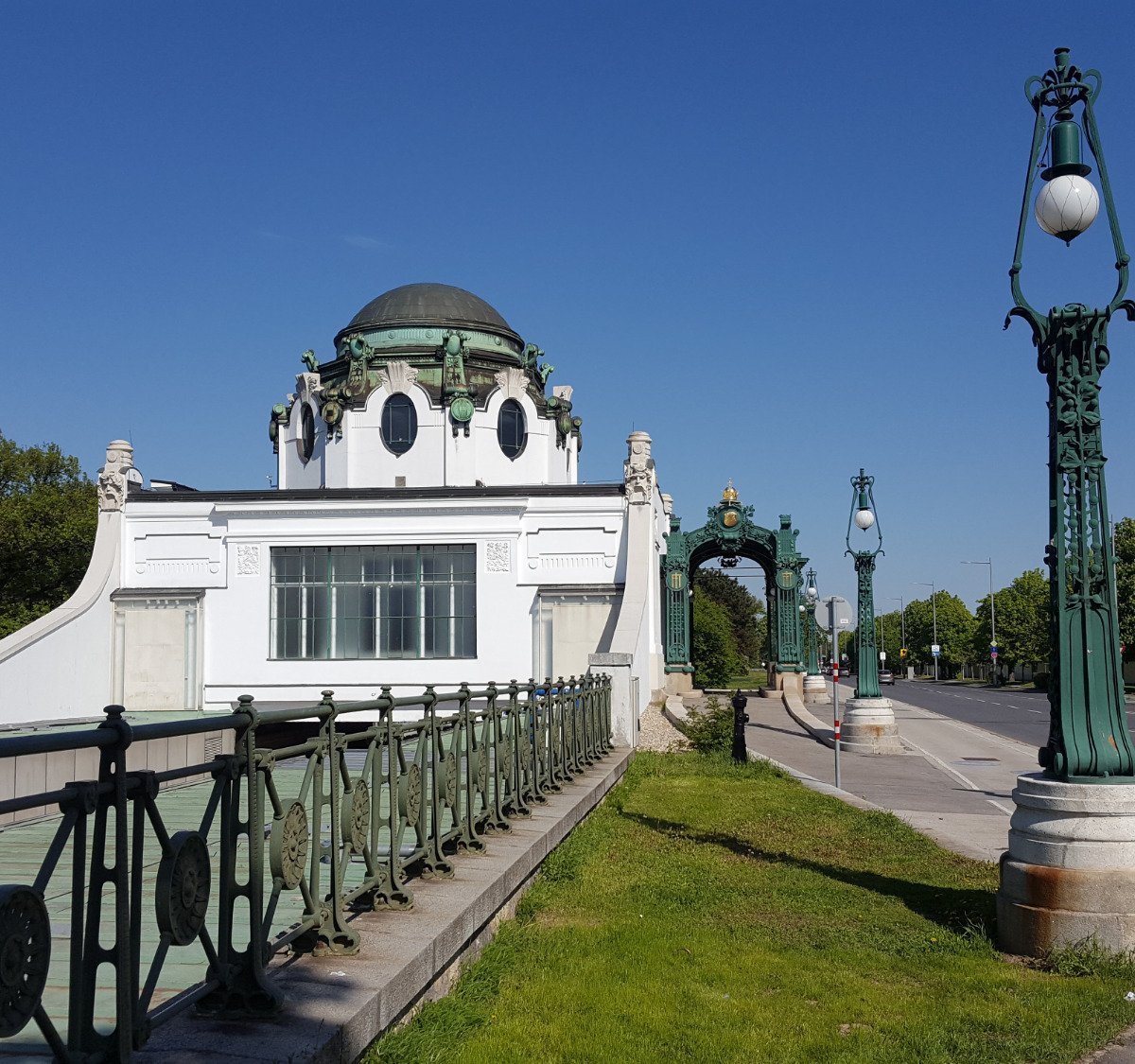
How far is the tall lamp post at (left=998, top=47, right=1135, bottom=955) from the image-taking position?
670 centimetres

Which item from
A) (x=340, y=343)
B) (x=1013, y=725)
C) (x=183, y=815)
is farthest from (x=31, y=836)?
(x=1013, y=725)

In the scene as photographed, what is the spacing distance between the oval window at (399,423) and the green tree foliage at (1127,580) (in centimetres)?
4392

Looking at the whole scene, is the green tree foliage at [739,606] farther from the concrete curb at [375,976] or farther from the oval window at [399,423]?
the concrete curb at [375,976]

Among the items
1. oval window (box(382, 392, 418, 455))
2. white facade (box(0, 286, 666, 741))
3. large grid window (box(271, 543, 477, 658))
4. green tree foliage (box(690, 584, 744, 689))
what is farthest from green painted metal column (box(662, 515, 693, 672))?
green tree foliage (box(690, 584, 744, 689))

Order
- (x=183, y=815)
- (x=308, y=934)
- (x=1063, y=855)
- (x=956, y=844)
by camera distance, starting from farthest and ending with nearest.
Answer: (x=956, y=844) → (x=1063, y=855) → (x=183, y=815) → (x=308, y=934)

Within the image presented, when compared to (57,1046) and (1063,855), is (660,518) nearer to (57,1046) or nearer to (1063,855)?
(1063,855)

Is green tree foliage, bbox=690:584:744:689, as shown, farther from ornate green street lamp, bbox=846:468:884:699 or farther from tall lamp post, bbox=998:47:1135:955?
tall lamp post, bbox=998:47:1135:955

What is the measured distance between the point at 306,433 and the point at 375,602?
9507mm

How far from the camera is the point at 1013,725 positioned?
115 ft

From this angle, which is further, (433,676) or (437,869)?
(433,676)

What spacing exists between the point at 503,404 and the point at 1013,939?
1121 inches

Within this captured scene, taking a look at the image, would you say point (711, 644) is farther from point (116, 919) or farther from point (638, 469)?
point (116, 919)

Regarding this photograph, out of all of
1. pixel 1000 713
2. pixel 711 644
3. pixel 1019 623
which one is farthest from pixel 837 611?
pixel 1019 623

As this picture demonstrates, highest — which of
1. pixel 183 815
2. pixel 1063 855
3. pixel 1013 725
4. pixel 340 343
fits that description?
pixel 340 343
